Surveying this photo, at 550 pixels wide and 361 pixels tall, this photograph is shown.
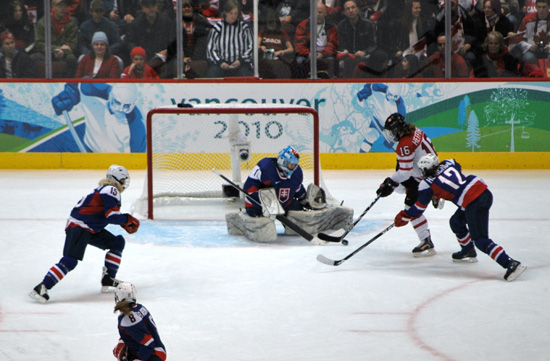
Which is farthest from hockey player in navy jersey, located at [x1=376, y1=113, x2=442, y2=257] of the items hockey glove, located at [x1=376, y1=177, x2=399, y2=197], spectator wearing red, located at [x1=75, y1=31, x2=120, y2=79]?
spectator wearing red, located at [x1=75, y1=31, x2=120, y2=79]

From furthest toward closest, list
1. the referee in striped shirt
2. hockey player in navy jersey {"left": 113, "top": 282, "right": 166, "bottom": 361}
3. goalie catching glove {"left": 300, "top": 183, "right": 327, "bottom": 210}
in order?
the referee in striped shirt
goalie catching glove {"left": 300, "top": 183, "right": 327, "bottom": 210}
hockey player in navy jersey {"left": 113, "top": 282, "right": 166, "bottom": 361}

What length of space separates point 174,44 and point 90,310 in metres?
5.40

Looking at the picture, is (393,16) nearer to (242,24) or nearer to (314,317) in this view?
(242,24)

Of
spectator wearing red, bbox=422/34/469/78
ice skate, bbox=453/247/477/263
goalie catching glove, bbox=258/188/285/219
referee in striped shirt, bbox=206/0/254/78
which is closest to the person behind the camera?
ice skate, bbox=453/247/477/263

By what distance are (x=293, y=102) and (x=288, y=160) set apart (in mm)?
3544

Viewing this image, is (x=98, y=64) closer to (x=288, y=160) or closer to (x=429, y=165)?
(x=288, y=160)

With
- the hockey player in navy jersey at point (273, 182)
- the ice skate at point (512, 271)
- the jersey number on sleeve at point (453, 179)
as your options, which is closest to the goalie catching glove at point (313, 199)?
the hockey player in navy jersey at point (273, 182)

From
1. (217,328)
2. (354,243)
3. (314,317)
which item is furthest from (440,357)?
(354,243)

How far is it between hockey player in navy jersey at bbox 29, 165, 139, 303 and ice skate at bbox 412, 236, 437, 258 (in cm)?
186

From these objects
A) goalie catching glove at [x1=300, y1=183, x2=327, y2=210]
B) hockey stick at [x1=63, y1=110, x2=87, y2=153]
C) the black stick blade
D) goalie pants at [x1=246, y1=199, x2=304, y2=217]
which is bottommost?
the black stick blade

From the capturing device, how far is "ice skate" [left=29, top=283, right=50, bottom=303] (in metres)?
3.88

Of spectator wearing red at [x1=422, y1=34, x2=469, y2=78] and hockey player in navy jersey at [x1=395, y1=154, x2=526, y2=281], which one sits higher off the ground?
spectator wearing red at [x1=422, y1=34, x2=469, y2=78]

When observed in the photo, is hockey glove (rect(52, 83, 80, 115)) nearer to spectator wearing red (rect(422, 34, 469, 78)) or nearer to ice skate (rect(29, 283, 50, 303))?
spectator wearing red (rect(422, 34, 469, 78))

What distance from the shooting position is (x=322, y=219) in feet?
18.3
